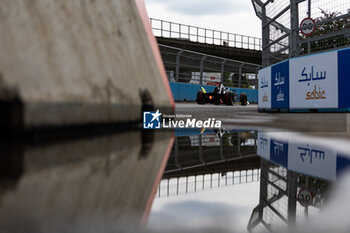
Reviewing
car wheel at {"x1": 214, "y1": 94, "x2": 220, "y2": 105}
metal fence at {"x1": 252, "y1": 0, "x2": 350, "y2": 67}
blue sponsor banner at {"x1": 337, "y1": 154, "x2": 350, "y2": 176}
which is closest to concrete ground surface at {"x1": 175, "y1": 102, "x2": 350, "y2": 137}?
blue sponsor banner at {"x1": 337, "y1": 154, "x2": 350, "y2": 176}

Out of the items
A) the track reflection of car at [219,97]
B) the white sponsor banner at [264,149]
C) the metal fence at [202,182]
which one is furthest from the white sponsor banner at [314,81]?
the track reflection of car at [219,97]

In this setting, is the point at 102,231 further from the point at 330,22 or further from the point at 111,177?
the point at 330,22

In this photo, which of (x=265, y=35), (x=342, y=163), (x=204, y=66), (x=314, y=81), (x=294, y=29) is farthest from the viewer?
(x=204, y=66)

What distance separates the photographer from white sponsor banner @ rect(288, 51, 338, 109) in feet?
24.4

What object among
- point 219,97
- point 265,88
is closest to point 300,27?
point 265,88

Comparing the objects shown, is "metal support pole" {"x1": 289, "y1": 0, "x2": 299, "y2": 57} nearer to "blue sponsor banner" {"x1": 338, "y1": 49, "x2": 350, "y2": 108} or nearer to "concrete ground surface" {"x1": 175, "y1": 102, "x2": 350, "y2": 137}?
"blue sponsor banner" {"x1": 338, "y1": 49, "x2": 350, "y2": 108}

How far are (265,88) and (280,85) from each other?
1.33 m

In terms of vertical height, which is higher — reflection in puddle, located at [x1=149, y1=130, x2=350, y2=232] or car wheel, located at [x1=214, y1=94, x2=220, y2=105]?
car wheel, located at [x1=214, y1=94, x2=220, y2=105]

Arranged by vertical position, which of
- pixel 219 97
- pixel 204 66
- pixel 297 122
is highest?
pixel 204 66

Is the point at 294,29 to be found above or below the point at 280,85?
above

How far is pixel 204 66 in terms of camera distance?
1101 inches

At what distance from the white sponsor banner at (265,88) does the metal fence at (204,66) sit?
1268 centimetres

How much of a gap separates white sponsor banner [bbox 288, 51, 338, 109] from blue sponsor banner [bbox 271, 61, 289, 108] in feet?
0.60

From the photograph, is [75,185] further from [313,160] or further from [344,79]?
[344,79]
